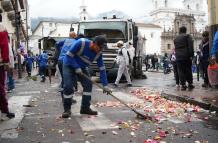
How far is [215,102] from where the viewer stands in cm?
1116

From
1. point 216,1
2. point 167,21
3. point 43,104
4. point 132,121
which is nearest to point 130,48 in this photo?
point 216,1

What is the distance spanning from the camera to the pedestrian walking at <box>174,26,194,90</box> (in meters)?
14.5

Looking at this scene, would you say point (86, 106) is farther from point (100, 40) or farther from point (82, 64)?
point (100, 40)

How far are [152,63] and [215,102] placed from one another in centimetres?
4269

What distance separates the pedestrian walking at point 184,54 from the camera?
14539 mm

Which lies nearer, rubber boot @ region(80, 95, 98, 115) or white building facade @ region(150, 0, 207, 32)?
rubber boot @ region(80, 95, 98, 115)

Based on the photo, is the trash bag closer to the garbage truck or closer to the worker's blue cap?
the worker's blue cap

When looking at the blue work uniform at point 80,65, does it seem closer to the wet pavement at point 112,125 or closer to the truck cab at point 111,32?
the wet pavement at point 112,125

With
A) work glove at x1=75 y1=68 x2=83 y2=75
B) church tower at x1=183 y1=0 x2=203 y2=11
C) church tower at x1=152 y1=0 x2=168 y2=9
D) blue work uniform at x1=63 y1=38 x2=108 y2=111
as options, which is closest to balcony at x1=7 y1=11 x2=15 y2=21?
blue work uniform at x1=63 y1=38 x2=108 y2=111

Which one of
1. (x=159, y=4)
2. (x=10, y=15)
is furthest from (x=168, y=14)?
(x=10, y=15)

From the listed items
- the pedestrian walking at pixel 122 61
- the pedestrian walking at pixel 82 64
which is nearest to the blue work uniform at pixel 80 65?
the pedestrian walking at pixel 82 64

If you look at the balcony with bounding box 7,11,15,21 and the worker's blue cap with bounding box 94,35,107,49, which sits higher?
the balcony with bounding box 7,11,15,21

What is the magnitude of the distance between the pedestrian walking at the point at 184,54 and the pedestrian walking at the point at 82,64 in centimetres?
534

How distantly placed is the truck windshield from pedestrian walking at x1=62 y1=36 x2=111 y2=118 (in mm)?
11468
